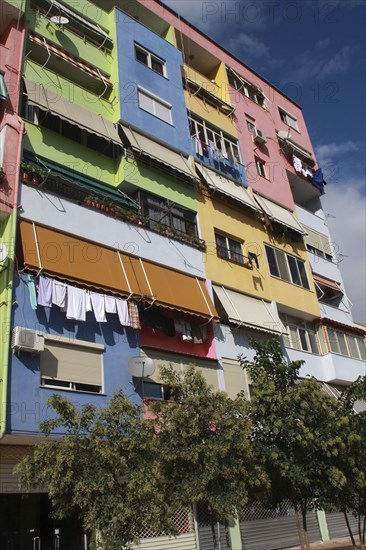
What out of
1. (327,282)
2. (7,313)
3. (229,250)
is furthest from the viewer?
(327,282)

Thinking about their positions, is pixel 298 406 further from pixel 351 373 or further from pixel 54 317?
pixel 351 373

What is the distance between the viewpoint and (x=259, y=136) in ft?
88.1

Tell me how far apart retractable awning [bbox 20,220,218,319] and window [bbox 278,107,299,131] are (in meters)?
17.3

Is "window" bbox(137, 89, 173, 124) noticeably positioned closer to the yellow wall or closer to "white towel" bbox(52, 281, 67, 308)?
the yellow wall

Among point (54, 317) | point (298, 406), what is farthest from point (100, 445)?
point (298, 406)

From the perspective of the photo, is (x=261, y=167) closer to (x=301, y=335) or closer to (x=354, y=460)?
(x=301, y=335)

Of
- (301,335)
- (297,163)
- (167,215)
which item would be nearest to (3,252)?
(167,215)

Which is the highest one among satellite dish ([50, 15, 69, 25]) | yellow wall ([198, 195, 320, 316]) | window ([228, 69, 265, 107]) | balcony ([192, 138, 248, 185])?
window ([228, 69, 265, 107])

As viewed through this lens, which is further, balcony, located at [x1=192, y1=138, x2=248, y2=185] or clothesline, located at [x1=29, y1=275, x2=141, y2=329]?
balcony, located at [x1=192, y1=138, x2=248, y2=185]

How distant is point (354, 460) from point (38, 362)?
855 centimetres

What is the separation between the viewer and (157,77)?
73.4 feet

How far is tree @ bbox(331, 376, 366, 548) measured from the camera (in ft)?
44.3

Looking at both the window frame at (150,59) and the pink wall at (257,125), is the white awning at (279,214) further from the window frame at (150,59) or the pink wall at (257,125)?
the window frame at (150,59)

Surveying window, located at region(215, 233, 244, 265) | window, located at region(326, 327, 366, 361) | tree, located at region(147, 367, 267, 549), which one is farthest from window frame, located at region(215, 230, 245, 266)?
tree, located at region(147, 367, 267, 549)
